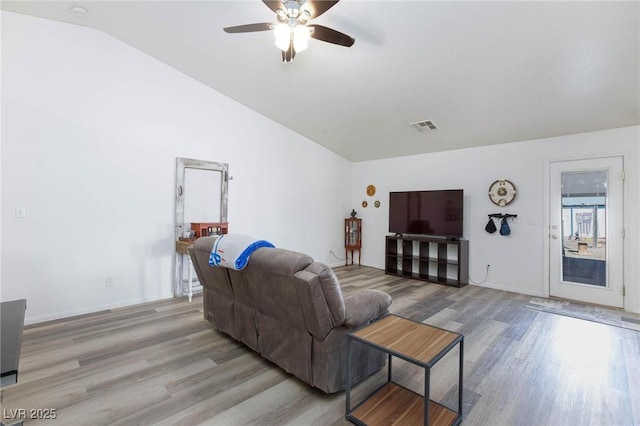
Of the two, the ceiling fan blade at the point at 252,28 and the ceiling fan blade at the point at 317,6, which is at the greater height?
the ceiling fan blade at the point at 317,6

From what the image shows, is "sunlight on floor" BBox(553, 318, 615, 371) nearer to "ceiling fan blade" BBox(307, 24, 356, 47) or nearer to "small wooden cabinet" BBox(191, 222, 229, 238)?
"ceiling fan blade" BBox(307, 24, 356, 47)

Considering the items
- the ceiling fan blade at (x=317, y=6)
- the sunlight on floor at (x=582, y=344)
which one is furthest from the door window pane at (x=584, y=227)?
the ceiling fan blade at (x=317, y=6)

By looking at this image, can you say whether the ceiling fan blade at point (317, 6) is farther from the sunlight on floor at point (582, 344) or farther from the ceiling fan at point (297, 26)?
the sunlight on floor at point (582, 344)

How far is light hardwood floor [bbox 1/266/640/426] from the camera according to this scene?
186cm

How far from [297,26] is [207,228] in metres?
2.89

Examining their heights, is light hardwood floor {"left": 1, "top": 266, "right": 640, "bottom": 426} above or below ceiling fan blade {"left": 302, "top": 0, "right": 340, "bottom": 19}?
below

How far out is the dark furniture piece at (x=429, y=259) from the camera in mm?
5055

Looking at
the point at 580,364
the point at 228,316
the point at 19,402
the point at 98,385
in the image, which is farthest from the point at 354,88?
the point at 19,402

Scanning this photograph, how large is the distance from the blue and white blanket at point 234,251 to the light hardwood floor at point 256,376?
0.86m

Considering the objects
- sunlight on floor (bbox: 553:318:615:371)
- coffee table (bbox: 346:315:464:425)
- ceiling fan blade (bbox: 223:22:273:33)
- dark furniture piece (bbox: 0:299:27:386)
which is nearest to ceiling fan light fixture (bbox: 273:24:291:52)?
ceiling fan blade (bbox: 223:22:273:33)

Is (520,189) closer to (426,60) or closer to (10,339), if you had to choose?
(426,60)

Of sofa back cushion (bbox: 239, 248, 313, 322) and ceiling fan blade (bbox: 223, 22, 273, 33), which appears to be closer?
sofa back cushion (bbox: 239, 248, 313, 322)

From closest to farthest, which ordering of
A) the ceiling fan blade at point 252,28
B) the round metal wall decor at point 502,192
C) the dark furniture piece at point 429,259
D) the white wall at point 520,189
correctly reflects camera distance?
the ceiling fan blade at point 252,28 < the white wall at point 520,189 < the round metal wall decor at point 502,192 < the dark furniture piece at point 429,259

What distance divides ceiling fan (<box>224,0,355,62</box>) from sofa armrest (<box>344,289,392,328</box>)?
2150 mm
